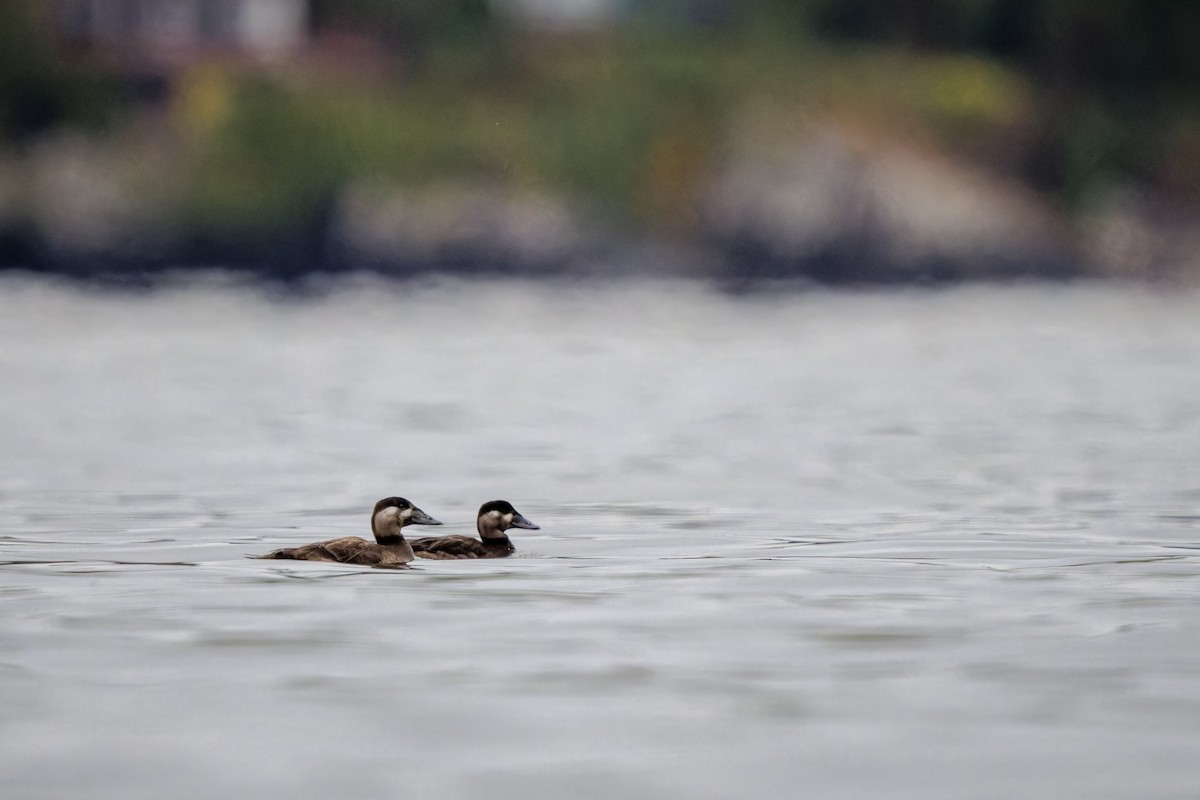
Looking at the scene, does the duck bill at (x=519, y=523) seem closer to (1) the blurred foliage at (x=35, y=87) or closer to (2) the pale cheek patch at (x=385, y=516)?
(2) the pale cheek patch at (x=385, y=516)

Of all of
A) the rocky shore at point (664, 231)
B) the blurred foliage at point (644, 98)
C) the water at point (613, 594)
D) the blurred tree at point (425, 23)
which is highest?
the blurred tree at point (425, 23)

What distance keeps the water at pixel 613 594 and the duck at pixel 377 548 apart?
0.11m

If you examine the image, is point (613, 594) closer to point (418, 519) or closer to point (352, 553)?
point (352, 553)

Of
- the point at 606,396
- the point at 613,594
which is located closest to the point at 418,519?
the point at 613,594

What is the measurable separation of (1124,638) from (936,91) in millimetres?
45041

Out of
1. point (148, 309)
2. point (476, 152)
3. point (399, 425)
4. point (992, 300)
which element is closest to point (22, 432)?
point (399, 425)

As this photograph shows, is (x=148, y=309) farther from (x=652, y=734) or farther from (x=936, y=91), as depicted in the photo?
(x=652, y=734)

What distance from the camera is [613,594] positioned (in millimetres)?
8953

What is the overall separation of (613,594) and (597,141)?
42.0 m

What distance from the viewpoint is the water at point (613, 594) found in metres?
6.25

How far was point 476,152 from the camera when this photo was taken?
49.4 meters

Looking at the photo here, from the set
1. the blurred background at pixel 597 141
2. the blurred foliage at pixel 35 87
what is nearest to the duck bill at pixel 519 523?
the blurred background at pixel 597 141

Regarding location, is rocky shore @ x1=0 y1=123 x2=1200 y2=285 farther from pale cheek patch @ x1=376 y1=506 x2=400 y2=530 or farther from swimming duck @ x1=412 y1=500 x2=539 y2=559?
pale cheek patch @ x1=376 y1=506 x2=400 y2=530

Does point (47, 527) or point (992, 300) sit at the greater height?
point (992, 300)
